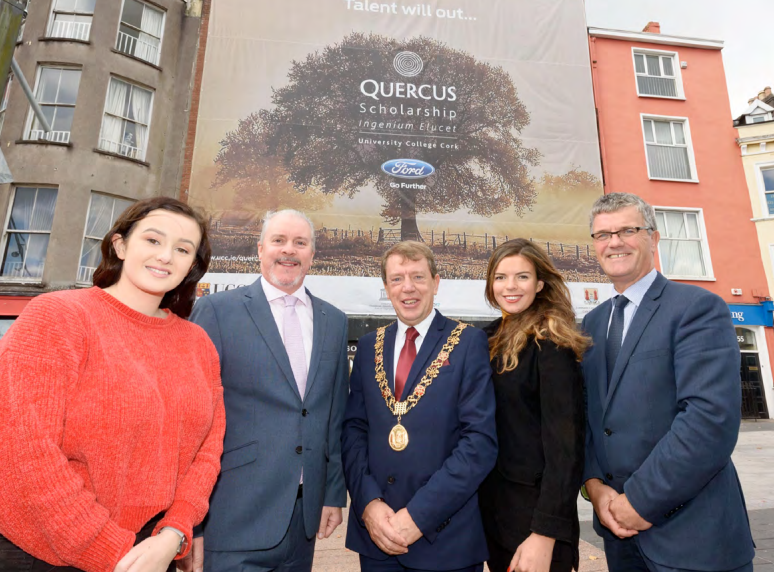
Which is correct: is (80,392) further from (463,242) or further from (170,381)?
(463,242)

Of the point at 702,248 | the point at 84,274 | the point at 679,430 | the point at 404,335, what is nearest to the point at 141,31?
the point at 84,274

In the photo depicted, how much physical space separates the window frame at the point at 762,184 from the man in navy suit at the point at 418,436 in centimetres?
1657

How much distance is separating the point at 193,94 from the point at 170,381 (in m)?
13.0

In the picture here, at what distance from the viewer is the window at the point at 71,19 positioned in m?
11.9

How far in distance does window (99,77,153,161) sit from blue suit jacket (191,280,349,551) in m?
11.9

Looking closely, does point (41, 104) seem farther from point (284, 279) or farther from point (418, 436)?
point (418, 436)

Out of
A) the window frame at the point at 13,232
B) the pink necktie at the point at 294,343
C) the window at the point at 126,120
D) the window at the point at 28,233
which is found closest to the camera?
the pink necktie at the point at 294,343

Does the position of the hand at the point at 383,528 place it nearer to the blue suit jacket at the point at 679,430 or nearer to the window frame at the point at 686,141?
the blue suit jacket at the point at 679,430

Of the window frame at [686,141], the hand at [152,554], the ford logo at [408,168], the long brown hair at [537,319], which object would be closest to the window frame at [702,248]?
the window frame at [686,141]

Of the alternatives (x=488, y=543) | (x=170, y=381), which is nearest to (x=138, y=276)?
(x=170, y=381)

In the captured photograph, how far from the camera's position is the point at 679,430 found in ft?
6.06

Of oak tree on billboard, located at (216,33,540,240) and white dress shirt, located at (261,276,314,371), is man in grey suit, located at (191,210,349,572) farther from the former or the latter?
oak tree on billboard, located at (216,33,540,240)

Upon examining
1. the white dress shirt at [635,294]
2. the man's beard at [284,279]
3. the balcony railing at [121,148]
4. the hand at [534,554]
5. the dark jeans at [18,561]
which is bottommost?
the hand at [534,554]

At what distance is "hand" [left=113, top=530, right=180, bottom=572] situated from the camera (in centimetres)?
139
